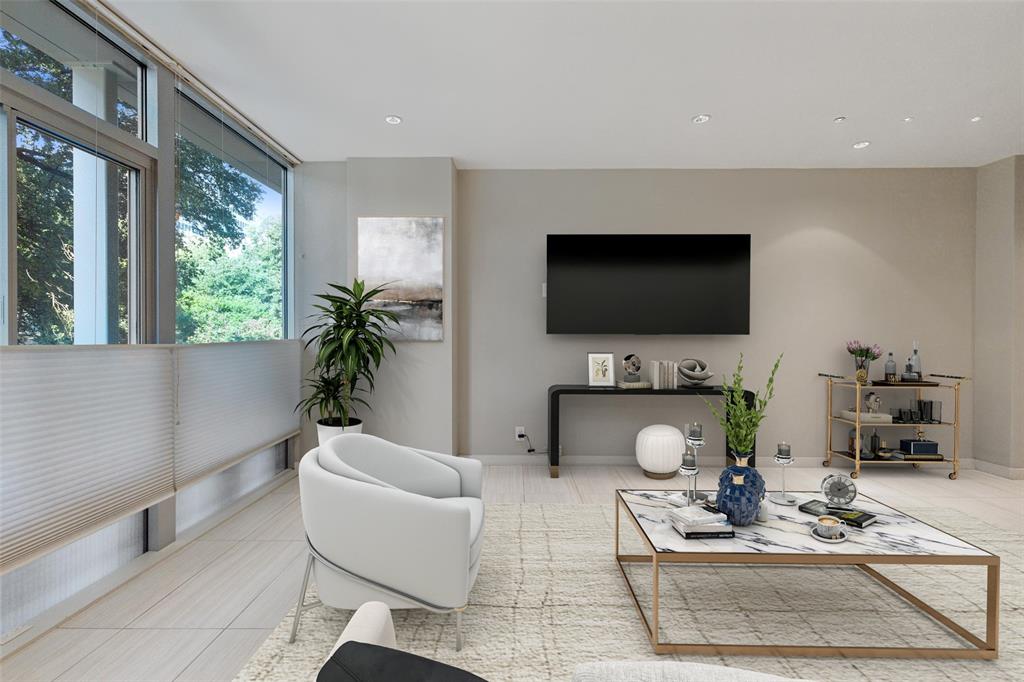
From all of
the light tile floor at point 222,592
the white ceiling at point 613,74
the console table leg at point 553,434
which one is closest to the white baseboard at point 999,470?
the light tile floor at point 222,592

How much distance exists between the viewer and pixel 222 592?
2.47m

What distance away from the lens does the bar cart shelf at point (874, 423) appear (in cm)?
445

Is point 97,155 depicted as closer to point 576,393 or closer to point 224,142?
point 224,142

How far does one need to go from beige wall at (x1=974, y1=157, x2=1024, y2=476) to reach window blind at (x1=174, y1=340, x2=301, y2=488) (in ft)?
20.2

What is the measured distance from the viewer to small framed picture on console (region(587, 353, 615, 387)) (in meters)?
4.64

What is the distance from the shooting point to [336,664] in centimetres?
87

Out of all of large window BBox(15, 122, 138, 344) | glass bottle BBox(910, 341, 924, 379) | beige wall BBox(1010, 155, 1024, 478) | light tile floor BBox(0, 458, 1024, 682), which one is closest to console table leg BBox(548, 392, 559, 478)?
light tile floor BBox(0, 458, 1024, 682)

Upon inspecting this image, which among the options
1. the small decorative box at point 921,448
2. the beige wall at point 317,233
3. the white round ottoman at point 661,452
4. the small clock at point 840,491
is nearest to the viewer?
the small clock at point 840,491

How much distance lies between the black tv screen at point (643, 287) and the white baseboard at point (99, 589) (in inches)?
118

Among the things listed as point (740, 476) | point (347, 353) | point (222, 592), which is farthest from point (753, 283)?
point (222, 592)

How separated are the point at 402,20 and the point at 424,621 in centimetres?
279

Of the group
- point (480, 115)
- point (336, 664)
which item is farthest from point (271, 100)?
point (336, 664)

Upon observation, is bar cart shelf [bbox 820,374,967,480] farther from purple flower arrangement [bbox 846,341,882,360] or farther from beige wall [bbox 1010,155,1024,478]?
beige wall [bbox 1010,155,1024,478]

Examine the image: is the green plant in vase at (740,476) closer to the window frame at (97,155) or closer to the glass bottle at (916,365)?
the window frame at (97,155)
